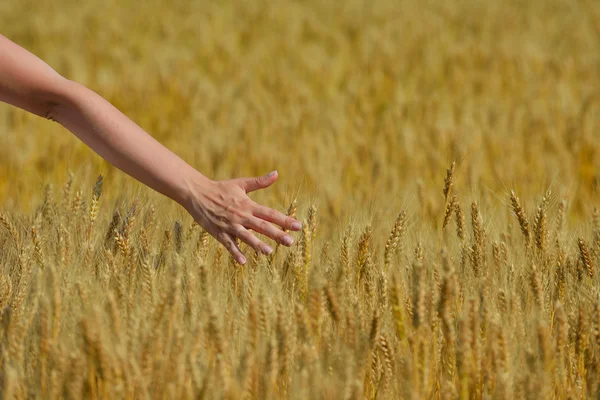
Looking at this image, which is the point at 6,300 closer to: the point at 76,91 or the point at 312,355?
the point at 76,91

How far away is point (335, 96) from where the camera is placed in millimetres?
5137

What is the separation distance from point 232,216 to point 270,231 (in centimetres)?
Answer: 9

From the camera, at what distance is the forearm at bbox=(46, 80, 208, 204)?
1.70m

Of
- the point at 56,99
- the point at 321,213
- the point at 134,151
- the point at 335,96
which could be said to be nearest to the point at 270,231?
the point at 134,151

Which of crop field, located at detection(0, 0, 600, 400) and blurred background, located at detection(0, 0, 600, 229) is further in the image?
blurred background, located at detection(0, 0, 600, 229)

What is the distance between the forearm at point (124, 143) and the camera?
1.70 m

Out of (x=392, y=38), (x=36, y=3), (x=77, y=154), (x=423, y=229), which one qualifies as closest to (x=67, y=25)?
(x=36, y=3)

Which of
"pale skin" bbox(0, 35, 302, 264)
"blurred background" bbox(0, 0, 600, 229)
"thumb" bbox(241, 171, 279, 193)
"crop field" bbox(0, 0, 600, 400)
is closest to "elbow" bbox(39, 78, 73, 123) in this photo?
"pale skin" bbox(0, 35, 302, 264)

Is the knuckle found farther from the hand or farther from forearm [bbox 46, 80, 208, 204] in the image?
forearm [bbox 46, 80, 208, 204]

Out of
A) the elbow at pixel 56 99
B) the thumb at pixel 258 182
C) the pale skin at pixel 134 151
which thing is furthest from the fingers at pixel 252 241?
the elbow at pixel 56 99

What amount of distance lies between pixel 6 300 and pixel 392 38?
238 inches

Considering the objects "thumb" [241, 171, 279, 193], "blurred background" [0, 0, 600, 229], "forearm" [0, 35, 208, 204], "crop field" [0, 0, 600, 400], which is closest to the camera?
"crop field" [0, 0, 600, 400]

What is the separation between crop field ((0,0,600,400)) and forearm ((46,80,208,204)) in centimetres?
17

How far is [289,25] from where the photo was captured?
7719 millimetres
